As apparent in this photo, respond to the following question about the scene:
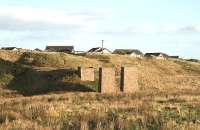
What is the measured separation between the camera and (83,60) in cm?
7762

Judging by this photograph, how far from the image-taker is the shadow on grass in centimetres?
5511

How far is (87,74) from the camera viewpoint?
189ft

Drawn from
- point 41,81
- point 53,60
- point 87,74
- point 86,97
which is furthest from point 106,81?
point 53,60

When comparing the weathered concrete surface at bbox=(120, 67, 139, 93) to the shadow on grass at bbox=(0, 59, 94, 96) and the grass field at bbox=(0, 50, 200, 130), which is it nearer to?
the grass field at bbox=(0, 50, 200, 130)

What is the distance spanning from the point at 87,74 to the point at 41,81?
6.24 m

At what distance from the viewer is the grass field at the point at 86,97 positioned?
1706 cm

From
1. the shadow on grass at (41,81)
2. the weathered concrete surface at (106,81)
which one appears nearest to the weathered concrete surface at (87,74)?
the shadow on grass at (41,81)

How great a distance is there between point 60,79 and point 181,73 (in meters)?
34.7

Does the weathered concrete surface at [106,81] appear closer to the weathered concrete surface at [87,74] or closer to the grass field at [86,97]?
the grass field at [86,97]

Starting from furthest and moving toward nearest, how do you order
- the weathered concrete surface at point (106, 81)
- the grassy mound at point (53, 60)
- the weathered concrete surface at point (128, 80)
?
the grassy mound at point (53, 60) → the weathered concrete surface at point (128, 80) → the weathered concrete surface at point (106, 81)

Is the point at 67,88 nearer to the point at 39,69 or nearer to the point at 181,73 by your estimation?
the point at 39,69

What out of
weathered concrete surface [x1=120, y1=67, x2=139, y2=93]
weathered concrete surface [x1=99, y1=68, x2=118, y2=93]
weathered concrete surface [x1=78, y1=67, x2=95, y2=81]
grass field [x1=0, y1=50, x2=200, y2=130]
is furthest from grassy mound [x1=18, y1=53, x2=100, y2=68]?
weathered concrete surface [x1=99, y1=68, x2=118, y2=93]

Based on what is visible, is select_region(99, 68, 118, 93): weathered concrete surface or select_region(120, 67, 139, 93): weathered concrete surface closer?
select_region(99, 68, 118, 93): weathered concrete surface

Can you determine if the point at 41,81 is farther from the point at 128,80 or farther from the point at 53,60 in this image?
the point at 53,60
